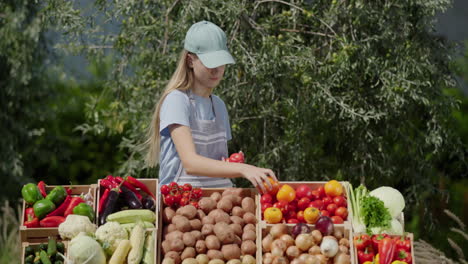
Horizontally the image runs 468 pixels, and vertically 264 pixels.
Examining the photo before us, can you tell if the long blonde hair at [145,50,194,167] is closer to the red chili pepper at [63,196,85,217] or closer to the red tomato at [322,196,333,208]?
the red chili pepper at [63,196,85,217]

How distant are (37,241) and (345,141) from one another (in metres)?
3.91

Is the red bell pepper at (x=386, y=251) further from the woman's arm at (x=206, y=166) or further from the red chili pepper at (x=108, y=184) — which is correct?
the red chili pepper at (x=108, y=184)

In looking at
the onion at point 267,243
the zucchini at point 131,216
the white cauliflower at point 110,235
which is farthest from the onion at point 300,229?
the white cauliflower at point 110,235

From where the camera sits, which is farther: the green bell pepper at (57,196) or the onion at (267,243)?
the green bell pepper at (57,196)

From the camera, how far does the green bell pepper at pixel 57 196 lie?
3.75 metres

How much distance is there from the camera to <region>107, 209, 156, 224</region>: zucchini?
3.62 meters

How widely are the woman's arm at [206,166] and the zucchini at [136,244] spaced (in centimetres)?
47

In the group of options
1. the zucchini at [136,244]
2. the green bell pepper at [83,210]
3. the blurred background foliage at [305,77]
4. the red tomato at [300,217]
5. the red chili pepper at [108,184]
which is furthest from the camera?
the blurred background foliage at [305,77]

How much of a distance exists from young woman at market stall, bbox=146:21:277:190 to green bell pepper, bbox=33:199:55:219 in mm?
728

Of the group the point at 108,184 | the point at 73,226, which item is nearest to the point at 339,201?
the point at 108,184

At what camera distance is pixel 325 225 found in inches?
138

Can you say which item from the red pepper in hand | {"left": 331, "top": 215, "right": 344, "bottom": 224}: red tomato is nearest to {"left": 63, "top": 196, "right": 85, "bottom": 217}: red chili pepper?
{"left": 331, "top": 215, "right": 344, "bottom": 224}: red tomato

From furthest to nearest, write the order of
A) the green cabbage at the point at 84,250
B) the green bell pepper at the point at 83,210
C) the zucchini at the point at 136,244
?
the green bell pepper at the point at 83,210 → the zucchini at the point at 136,244 → the green cabbage at the point at 84,250

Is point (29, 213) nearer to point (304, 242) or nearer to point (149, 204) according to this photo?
point (149, 204)
